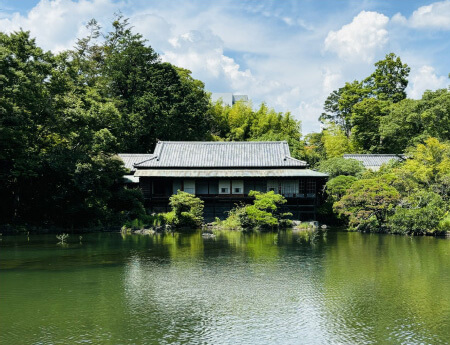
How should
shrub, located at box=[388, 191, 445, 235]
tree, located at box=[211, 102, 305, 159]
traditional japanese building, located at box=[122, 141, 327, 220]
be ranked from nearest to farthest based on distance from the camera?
shrub, located at box=[388, 191, 445, 235], traditional japanese building, located at box=[122, 141, 327, 220], tree, located at box=[211, 102, 305, 159]

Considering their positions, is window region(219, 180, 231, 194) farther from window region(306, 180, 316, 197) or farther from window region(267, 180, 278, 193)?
window region(306, 180, 316, 197)

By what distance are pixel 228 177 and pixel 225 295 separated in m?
20.9

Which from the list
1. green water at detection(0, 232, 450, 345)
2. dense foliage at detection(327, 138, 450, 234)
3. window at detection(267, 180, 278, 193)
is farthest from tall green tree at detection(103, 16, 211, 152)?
green water at detection(0, 232, 450, 345)

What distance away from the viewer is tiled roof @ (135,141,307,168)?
1308 inches

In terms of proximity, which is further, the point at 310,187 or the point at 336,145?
the point at 336,145

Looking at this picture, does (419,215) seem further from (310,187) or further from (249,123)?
(249,123)

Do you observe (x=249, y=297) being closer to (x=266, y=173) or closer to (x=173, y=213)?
(x=173, y=213)

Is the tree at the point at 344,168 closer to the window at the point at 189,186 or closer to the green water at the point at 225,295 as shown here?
the window at the point at 189,186

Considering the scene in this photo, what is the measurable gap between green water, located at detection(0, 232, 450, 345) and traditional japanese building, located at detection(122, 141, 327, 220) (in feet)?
40.9

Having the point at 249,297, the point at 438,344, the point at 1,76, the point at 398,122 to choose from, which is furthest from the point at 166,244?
the point at 398,122

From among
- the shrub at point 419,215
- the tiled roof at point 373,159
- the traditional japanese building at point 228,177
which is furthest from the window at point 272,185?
the tiled roof at point 373,159

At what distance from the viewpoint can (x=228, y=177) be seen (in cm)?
3155

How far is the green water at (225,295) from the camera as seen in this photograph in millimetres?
8180

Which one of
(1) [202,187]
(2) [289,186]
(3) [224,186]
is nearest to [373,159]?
(2) [289,186]
